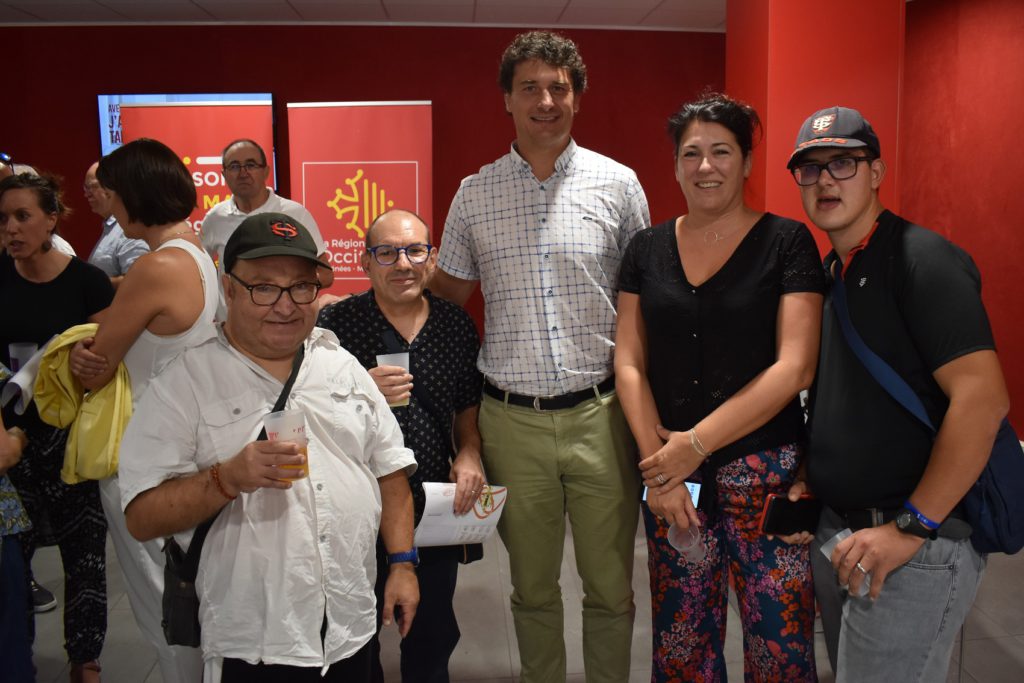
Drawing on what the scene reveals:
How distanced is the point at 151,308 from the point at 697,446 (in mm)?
1471

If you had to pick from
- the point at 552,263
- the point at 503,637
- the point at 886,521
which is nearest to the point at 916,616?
the point at 886,521

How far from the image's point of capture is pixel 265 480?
4.18 feet

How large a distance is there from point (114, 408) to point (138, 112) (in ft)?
14.9

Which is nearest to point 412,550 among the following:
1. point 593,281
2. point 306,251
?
point 306,251

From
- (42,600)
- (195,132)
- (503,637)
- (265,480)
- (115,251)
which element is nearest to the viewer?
(265,480)

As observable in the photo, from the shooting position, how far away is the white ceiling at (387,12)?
5.62 m

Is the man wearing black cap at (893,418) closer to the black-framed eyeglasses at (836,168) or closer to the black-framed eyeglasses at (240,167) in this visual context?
the black-framed eyeglasses at (836,168)

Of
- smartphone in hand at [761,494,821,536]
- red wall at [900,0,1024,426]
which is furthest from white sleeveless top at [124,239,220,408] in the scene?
red wall at [900,0,1024,426]

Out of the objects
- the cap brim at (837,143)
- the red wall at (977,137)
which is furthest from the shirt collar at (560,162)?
the red wall at (977,137)

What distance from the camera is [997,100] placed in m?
4.73

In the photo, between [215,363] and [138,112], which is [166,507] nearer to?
[215,363]

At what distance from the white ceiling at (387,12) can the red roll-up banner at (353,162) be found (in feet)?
2.61

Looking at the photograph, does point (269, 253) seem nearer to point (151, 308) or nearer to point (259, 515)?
point (259, 515)

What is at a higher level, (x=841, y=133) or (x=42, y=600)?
(x=841, y=133)
